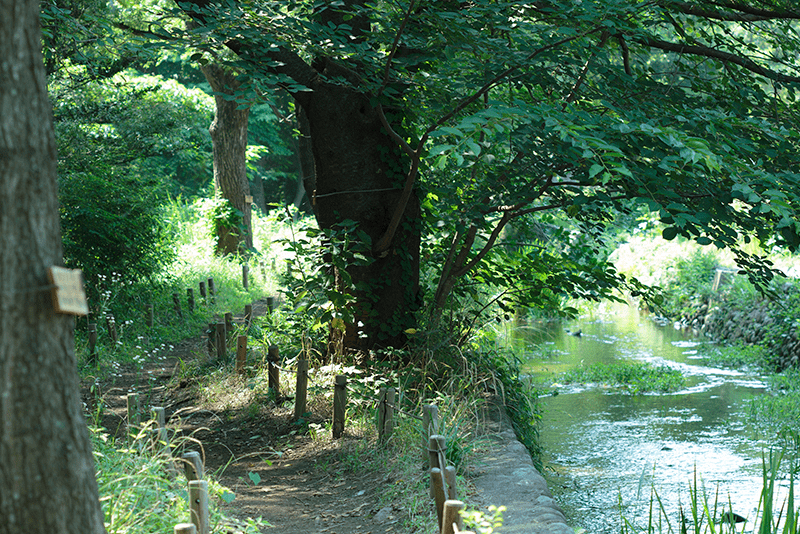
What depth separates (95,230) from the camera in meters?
9.74

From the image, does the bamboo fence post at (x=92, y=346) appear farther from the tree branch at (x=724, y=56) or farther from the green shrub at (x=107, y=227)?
the tree branch at (x=724, y=56)

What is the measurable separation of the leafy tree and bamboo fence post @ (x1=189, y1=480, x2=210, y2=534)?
2058mm

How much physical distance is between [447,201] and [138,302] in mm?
6689

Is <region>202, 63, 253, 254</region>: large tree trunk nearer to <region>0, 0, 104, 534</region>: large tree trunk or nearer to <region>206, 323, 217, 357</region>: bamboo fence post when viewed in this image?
<region>206, 323, 217, 357</region>: bamboo fence post

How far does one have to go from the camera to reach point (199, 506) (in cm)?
307

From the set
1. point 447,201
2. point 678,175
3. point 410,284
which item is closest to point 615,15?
point 678,175

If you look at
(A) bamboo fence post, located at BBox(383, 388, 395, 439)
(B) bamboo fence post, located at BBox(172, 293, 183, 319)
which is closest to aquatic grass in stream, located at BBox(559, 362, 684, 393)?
(A) bamboo fence post, located at BBox(383, 388, 395, 439)

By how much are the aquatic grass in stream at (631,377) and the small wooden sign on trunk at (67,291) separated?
9757mm

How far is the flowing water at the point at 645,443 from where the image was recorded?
6238 millimetres

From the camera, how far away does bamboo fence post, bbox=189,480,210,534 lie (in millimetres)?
3041

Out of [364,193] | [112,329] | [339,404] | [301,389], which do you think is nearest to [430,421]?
[339,404]

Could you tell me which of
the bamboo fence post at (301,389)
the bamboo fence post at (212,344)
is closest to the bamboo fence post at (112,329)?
the bamboo fence post at (212,344)

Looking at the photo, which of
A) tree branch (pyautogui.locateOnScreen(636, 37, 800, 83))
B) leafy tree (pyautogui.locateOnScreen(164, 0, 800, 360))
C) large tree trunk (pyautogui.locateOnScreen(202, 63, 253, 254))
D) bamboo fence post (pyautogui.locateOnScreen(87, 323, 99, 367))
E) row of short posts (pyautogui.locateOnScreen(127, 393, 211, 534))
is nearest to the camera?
row of short posts (pyautogui.locateOnScreen(127, 393, 211, 534))

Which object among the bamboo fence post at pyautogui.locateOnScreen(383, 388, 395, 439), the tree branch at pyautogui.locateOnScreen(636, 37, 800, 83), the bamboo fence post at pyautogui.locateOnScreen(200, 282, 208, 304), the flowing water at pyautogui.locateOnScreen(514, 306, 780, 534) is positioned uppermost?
the tree branch at pyautogui.locateOnScreen(636, 37, 800, 83)
